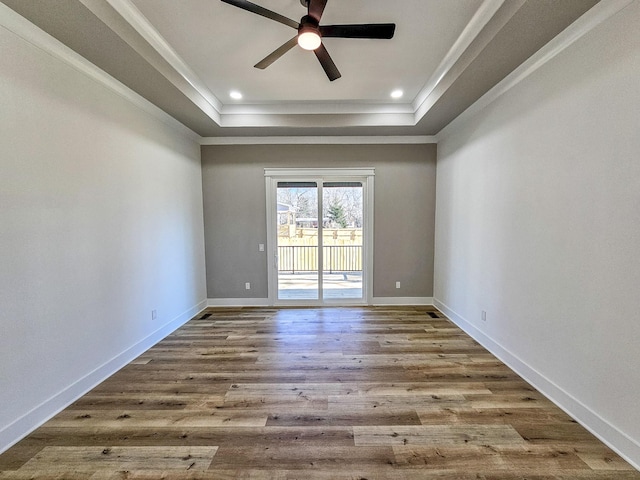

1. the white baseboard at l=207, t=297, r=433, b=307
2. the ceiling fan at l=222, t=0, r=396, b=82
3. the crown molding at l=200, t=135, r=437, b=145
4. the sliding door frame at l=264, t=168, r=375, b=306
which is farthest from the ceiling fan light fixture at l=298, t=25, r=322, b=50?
the white baseboard at l=207, t=297, r=433, b=307

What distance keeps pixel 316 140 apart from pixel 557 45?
2990 mm

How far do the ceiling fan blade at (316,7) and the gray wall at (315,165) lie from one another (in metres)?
2.55

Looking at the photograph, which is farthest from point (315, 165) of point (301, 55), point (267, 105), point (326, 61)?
point (326, 61)

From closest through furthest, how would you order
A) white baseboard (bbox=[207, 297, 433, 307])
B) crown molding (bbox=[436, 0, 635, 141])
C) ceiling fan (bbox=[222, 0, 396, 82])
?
crown molding (bbox=[436, 0, 635, 141]) → ceiling fan (bbox=[222, 0, 396, 82]) → white baseboard (bbox=[207, 297, 433, 307])

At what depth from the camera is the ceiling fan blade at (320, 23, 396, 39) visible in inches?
75.0

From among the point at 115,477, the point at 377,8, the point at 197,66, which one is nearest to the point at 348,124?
the point at 377,8

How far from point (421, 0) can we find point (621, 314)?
8.40ft

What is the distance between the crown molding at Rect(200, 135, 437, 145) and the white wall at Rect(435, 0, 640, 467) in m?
1.34

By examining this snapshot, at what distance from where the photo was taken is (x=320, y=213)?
459 cm

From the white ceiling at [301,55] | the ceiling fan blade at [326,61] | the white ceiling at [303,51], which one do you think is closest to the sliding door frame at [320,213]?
the white ceiling at [301,55]

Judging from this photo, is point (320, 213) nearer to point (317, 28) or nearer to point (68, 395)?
point (317, 28)

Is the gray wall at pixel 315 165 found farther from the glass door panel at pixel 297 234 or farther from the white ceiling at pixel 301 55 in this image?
the white ceiling at pixel 301 55

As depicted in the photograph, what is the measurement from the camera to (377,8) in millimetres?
2092

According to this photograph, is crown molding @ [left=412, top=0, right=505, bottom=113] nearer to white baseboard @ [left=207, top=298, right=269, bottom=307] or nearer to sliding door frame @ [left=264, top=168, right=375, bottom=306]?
sliding door frame @ [left=264, top=168, right=375, bottom=306]
